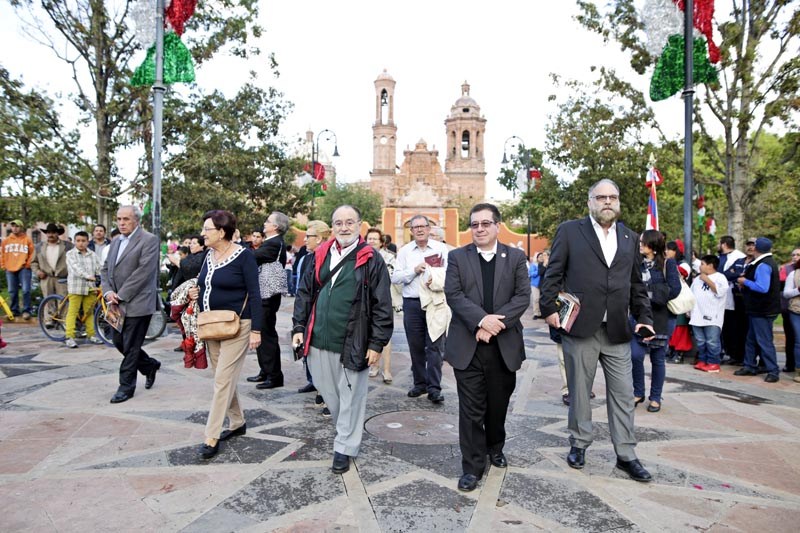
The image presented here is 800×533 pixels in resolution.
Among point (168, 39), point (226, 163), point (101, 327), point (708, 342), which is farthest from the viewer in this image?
point (226, 163)

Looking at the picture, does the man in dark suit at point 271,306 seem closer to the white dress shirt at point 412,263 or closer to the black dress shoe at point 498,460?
the white dress shirt at point 412,263

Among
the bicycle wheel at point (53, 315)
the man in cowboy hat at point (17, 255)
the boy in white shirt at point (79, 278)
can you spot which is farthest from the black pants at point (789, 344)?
the man in cowboy hat at point (17, 255)

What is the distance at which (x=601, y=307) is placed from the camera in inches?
159

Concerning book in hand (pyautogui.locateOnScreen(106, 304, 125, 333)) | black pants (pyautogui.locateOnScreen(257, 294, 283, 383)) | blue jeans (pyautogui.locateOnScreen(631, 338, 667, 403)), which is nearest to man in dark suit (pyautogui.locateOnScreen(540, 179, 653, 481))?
blue jeans (pyautogui.locateOnScreen(631, 338, 667, 403))

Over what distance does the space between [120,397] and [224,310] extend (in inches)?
91.8

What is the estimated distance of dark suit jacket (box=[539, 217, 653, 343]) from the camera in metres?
4.04

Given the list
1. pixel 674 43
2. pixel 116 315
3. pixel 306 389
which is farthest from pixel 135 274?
pixel 674 43

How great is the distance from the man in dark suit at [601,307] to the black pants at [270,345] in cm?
334

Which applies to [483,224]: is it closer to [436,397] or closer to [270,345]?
[436,397]

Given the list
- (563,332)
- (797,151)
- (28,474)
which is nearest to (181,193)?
(28,474)

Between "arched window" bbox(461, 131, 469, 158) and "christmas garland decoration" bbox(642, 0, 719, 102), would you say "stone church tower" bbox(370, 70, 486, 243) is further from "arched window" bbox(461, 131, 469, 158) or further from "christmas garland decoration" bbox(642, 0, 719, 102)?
"christmas garland decoration" bbox(642, 0, 719, 102)

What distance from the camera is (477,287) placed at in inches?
156

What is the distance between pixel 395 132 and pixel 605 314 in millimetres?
83220

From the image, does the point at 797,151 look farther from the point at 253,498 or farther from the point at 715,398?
the point at 253,498
